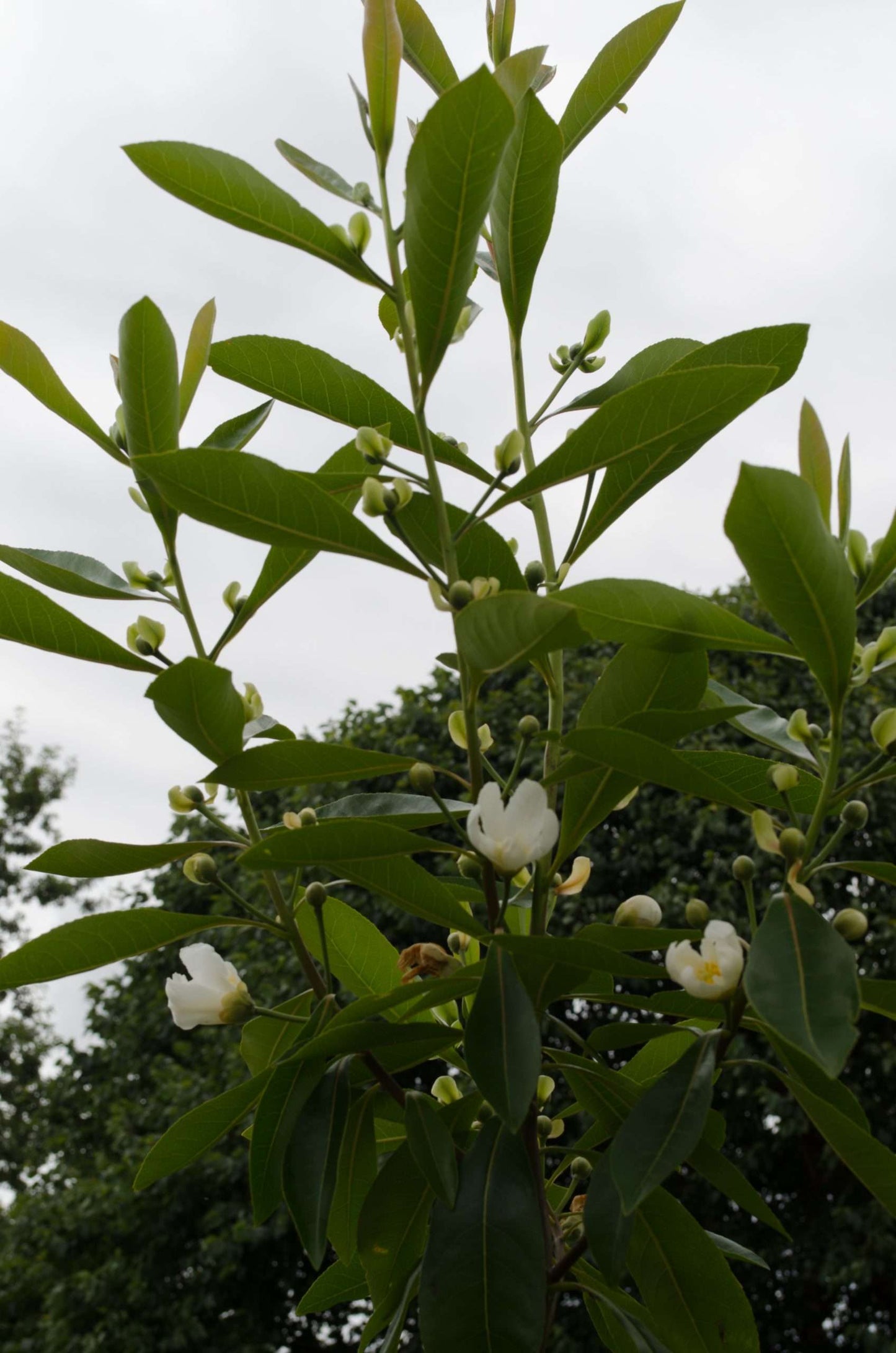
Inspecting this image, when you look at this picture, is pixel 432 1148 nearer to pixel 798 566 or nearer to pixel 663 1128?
pixel 663 1128

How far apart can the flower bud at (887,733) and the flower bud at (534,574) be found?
0.31 metres

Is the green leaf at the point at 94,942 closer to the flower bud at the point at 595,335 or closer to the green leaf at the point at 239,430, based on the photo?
the green leaf at the point at 239,430

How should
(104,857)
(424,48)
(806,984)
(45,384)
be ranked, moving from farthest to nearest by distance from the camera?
(424,48), (45,384), (104,857), (806,984)

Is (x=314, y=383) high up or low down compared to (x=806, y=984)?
up

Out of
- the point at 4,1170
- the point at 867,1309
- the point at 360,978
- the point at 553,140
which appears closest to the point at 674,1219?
the point at 360,978

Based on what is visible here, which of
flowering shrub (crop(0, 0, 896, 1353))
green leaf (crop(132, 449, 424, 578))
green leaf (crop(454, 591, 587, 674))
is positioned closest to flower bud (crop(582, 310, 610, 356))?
flowering shrub (crop(0, 0, 896, 1353))

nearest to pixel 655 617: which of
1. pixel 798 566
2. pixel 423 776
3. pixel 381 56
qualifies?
pixel 798 566

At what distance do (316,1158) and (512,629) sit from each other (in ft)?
1.47

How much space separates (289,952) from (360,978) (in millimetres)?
4622

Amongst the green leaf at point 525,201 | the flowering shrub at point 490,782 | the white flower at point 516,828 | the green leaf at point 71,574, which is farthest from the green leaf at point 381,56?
the white flower at point 516,828

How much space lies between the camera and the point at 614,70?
1.15m

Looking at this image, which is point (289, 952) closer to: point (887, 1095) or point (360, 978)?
point (887, 1095)

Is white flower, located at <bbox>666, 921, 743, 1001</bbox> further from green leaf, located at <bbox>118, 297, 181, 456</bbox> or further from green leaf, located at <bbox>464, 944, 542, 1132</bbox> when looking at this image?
green leaf, located at <bbox>118, 297, 181, 456</bbox>

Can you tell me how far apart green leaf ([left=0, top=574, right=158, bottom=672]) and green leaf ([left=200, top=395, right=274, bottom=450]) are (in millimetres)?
224
